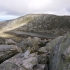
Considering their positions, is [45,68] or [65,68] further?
[45,68]

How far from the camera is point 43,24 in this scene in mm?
115750

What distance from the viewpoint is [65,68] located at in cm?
1273

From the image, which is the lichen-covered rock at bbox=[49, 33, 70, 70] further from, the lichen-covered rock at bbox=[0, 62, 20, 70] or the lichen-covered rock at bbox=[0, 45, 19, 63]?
the lichen-covered rock at bbox=[0, 45, 19, 63]

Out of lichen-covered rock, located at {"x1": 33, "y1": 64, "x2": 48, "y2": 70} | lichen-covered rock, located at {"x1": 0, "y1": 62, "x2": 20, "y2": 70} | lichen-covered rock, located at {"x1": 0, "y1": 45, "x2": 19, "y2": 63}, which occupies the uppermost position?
lichen-covered rock, located at {"x1": 0, "y1": 45, "x2": 19, "y2": 63}

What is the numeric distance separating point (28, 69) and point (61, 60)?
9.32 feet

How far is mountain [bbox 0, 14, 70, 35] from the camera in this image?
4122 inches

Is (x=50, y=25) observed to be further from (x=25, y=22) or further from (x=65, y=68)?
(x=65, y=68)

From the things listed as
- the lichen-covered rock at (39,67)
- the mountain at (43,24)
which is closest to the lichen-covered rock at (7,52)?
the lichen-covered rock at (39,67)

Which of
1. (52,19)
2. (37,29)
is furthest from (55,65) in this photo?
(52,19)

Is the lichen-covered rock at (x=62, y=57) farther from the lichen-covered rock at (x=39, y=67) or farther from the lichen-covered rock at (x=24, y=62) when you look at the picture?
the lichen-covered rock at (x=24, y=62)

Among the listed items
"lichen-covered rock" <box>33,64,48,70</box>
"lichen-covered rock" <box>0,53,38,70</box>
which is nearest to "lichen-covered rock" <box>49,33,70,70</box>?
"lichen-covered rock" <box>33,64,48,70</box>

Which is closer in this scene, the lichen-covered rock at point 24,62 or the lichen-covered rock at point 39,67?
the lichen-covered rock at point 24,62

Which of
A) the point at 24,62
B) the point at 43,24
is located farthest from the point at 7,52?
the point at 43,24

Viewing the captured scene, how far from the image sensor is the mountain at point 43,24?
10470 cm
